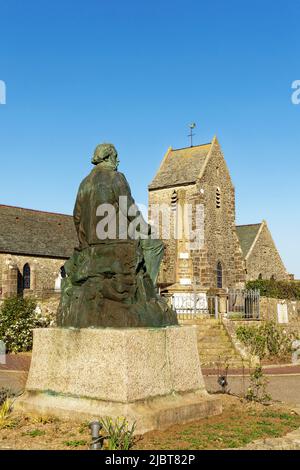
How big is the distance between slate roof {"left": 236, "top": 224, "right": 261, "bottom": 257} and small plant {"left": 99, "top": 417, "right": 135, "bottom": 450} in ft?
113

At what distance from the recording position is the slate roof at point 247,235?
4022cm

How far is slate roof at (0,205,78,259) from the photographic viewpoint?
3292cm

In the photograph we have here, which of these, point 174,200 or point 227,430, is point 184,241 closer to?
point 174,200

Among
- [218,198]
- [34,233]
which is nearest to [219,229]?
[218,198]

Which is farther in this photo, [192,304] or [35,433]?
[192,304]

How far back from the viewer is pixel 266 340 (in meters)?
18.8

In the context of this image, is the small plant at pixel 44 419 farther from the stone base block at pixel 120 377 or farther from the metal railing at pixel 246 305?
the metal railing at pixel 246 305

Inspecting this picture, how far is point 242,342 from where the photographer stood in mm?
17781

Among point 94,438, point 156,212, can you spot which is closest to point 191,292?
point 156,212

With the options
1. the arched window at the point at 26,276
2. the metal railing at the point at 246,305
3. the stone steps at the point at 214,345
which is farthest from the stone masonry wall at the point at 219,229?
the stone steps at the point at 214,345

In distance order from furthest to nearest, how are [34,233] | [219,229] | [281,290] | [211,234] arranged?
[219,229]
[211,234]
[34,233]
[281,290]

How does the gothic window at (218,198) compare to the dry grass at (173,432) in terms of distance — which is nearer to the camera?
the dry grass at (173,432)

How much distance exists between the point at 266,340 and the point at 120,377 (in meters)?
13.7
